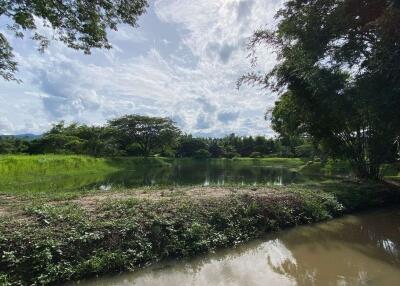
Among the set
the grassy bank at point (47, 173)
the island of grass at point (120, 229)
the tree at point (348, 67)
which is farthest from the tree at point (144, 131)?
the island of grass at point (120, 229)

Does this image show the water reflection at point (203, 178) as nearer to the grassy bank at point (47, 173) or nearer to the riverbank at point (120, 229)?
the grassy bank at point (47, 173)

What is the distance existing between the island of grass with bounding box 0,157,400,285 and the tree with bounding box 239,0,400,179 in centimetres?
411

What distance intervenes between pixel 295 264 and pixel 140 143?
5963cm

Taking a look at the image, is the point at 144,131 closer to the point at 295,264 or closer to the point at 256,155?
the point at 256,155

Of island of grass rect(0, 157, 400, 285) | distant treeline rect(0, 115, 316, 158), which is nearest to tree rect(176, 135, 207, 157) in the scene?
distant treeline rect(0, 115, 316, 158)

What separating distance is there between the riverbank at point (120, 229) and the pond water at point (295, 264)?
1.14ft

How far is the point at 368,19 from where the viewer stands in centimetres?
1106

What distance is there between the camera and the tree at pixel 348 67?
364 inches

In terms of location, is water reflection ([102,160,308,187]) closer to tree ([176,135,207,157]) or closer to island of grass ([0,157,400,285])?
island of grass ([0,157,400,285])

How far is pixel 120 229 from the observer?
7.57 metres

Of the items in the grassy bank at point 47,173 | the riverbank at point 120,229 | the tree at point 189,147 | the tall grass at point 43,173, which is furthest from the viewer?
the tree at point 189,147

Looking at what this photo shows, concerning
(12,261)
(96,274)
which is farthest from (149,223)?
(12,261)

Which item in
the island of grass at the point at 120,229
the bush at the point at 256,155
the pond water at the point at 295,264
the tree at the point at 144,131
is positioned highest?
the tree at the point at 144,131

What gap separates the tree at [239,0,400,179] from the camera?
9.25 m
